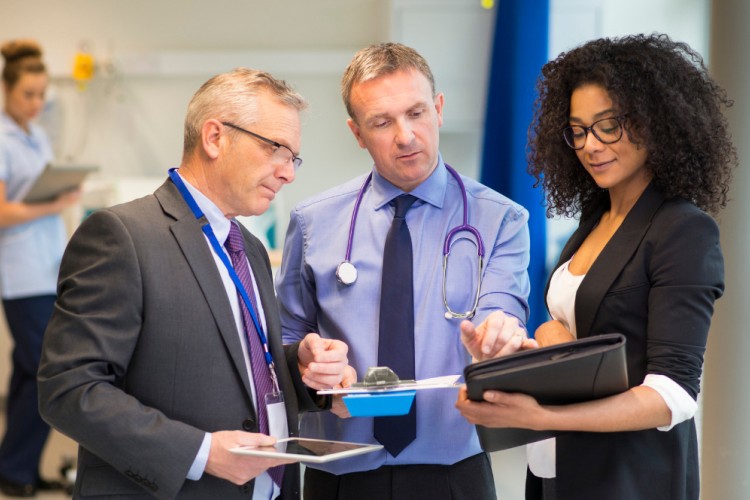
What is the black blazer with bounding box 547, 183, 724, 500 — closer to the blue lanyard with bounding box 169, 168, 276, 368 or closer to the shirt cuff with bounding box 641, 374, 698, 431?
the shirt cuff with bounding box 641, 374, 698, 431

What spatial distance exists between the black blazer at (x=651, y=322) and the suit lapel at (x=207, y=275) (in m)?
0.61

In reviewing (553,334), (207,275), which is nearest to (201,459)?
(207,275)

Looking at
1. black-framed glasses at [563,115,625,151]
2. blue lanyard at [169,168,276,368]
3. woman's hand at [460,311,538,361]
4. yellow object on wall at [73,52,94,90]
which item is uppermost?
yellow object on wall at [73,52,94,90]

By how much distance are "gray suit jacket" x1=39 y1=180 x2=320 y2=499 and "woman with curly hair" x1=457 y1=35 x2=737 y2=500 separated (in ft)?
1.40

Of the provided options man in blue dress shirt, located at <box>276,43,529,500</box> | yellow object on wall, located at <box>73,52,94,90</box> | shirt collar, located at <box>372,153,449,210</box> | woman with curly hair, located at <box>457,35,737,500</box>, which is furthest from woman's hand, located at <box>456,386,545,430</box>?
yellow object on wall, located at <box>73,52,94,90</box>

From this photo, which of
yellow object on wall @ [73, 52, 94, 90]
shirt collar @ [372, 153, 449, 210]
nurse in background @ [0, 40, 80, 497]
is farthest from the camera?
yellow object on wall @ [73, 52, 94, 90]

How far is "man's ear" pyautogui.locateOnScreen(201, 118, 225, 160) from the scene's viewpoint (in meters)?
1.57

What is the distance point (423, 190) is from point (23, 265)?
100 inches

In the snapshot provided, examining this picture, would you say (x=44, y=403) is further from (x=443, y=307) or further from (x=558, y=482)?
(x=558, y=482)

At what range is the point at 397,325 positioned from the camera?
1.76 m

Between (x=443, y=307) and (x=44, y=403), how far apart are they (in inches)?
31.0

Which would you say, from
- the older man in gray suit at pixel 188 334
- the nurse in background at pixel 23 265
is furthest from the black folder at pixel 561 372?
the nurse in background at pixel 23 265

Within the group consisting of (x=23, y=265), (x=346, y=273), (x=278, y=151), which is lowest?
(x=23, y=265)

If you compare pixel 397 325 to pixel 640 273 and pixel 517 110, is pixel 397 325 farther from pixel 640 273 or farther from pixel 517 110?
pixel 517 110
